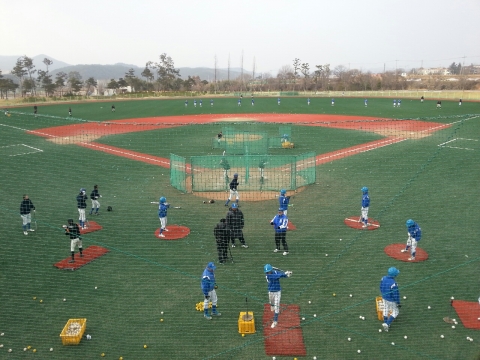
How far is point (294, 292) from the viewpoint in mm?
9430

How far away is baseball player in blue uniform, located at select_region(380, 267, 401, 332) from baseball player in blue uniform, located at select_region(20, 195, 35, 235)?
10748 mm

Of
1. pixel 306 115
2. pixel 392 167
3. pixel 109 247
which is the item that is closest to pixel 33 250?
pixel 109 247

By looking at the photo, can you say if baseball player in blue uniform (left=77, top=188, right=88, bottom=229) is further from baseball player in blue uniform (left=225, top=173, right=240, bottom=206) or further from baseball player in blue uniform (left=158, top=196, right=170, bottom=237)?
baseball player in blue uniform (left=225, top=173, right=240, bottom=206)

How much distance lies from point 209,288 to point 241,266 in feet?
8.55

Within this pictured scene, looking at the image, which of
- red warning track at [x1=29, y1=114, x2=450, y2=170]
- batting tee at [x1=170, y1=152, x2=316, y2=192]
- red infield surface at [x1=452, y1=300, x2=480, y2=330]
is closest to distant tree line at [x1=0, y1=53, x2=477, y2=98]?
red warning track at [x1=29, y1=114, x2=450, y2=170]

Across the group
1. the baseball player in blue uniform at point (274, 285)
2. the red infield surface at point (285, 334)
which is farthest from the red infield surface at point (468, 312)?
the baseball player in blue uniform at point (274, 285)

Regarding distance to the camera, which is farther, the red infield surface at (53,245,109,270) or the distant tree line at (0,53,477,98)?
the distant tree line at (0,53,477,98)

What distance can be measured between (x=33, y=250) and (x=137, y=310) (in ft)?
16.3

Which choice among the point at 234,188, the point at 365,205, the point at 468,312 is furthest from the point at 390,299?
the point at 234,188

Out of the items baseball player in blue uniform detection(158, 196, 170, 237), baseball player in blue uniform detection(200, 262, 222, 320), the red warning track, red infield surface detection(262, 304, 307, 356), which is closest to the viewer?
red infield surface detection(262, 304, 307, 356)

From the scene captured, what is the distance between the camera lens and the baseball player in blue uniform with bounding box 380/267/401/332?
7871mm

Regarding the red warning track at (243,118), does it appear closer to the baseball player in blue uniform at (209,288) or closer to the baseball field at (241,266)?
the baseball field at (241,266)

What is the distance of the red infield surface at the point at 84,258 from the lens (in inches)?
422

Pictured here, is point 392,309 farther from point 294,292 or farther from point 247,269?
point 247,269
